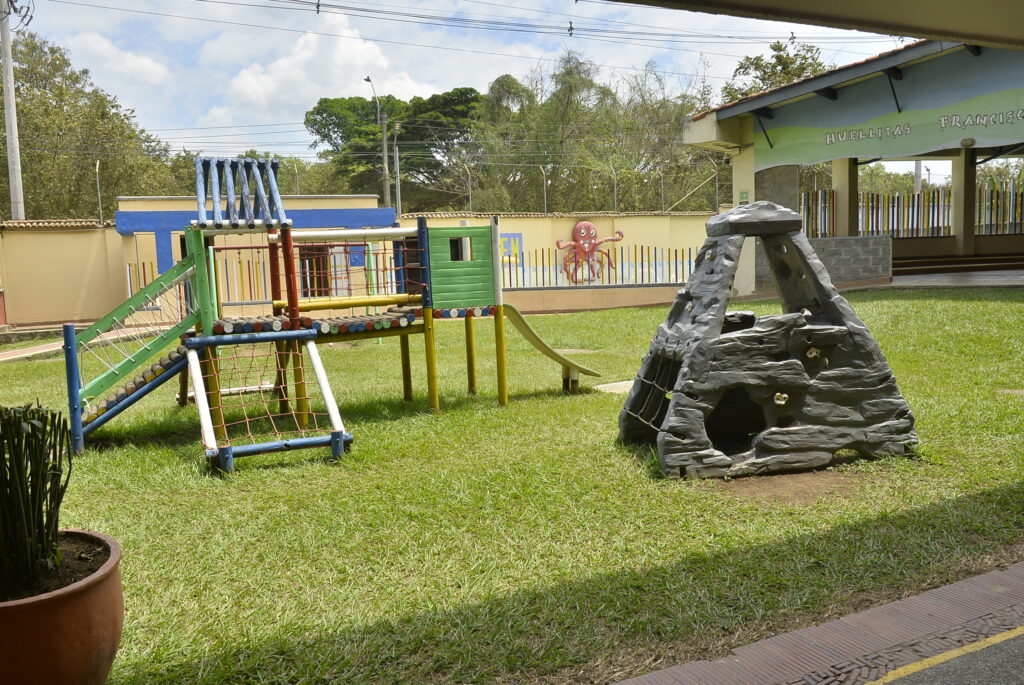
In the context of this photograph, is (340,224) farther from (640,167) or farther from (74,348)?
(640,167)

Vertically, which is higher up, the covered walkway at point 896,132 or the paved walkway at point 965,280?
the covered walkway at point 896,132

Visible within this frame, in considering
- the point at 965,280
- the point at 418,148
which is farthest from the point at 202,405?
the point at 418,148

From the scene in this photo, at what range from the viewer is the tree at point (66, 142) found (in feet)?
114

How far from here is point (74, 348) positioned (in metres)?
7.39

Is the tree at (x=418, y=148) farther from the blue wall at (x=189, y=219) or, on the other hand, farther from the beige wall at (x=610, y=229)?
the blue wall at (x=189, y=219)

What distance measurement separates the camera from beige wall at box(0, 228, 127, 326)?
2288 cm

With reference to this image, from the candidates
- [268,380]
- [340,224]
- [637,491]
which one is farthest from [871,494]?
[340,224]

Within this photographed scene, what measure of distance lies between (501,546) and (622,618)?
1113mm

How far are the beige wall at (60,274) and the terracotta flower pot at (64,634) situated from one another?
74.8 feet

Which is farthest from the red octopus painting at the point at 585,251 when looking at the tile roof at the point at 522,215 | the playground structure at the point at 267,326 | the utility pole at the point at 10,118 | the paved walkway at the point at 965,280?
the utility pole at the point at 10,118

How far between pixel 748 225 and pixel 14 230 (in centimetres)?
2243

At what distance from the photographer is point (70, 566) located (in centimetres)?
299

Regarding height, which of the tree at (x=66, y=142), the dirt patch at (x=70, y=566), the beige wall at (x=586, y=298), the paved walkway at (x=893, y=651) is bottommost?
the paved walkway at (x=893, y=651)

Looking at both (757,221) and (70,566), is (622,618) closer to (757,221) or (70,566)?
(70,566)
